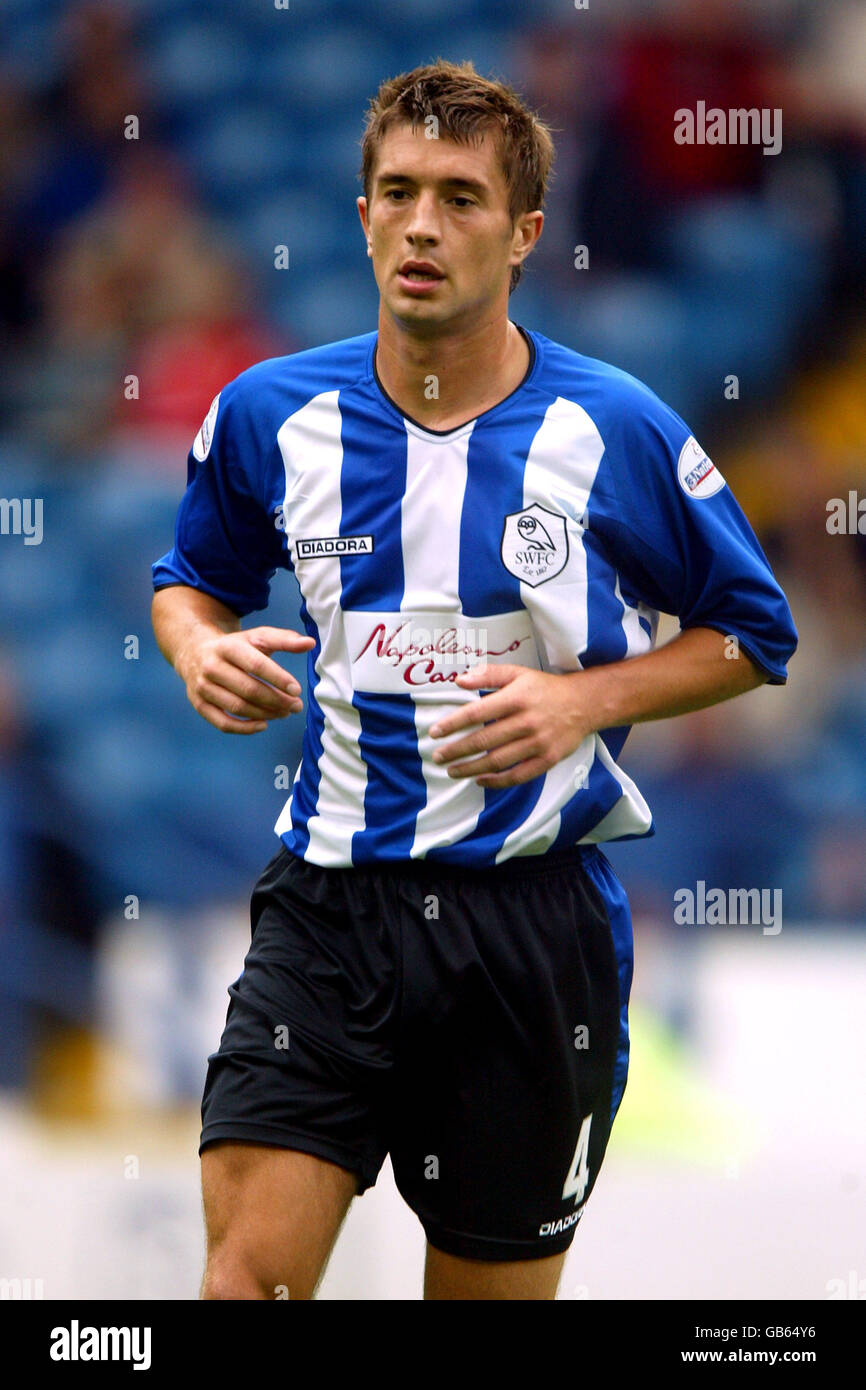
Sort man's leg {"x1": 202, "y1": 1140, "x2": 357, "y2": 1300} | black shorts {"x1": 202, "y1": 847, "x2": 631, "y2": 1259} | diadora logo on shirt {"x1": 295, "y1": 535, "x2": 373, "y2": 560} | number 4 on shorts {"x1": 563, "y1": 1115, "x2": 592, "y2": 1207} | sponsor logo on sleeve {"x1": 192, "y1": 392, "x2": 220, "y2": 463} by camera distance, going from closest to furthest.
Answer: man's leg {"x1": 202, "y1": 1140, "x2": 357, "y2": 1300}
black shorts {"x1": 202, "y1": 847, "x2": 631, "y2": 1259}
diadora logo on shirt {"x1": 295, "y1": 535, "x2": 373, "y2": 560}
number 4 on shorts {"x1": 563, "y1": 1115, "x2": 592, "y2": 1207}
sponsor logo on sleeve {"x1": 192, "y1": 392, "x2": 220, "y2": 463}

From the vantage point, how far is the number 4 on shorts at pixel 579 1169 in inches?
110

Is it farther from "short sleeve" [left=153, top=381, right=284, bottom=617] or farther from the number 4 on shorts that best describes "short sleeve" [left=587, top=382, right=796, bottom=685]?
the number 4 on shorts

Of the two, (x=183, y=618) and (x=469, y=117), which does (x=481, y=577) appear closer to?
(x=183, y=618)

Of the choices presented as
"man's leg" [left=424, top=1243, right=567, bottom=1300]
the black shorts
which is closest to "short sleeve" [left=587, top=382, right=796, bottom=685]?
the black shorts

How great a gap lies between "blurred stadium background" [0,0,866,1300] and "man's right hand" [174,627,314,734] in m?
1.56

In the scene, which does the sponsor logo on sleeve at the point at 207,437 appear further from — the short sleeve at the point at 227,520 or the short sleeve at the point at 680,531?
the short sleeve at the point at 680,531

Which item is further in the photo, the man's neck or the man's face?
the man's neck

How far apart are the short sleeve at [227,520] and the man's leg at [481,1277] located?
1.09 metres

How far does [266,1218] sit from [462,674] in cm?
79

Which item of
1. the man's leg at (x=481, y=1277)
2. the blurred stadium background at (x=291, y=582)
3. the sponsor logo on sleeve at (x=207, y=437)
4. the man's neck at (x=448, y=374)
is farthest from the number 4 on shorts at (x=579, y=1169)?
the sponsor logo on sleeve at (x=207, y=437)

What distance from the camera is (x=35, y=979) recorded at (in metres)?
4.74

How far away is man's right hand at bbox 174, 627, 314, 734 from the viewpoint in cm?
243

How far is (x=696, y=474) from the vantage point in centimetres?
273
